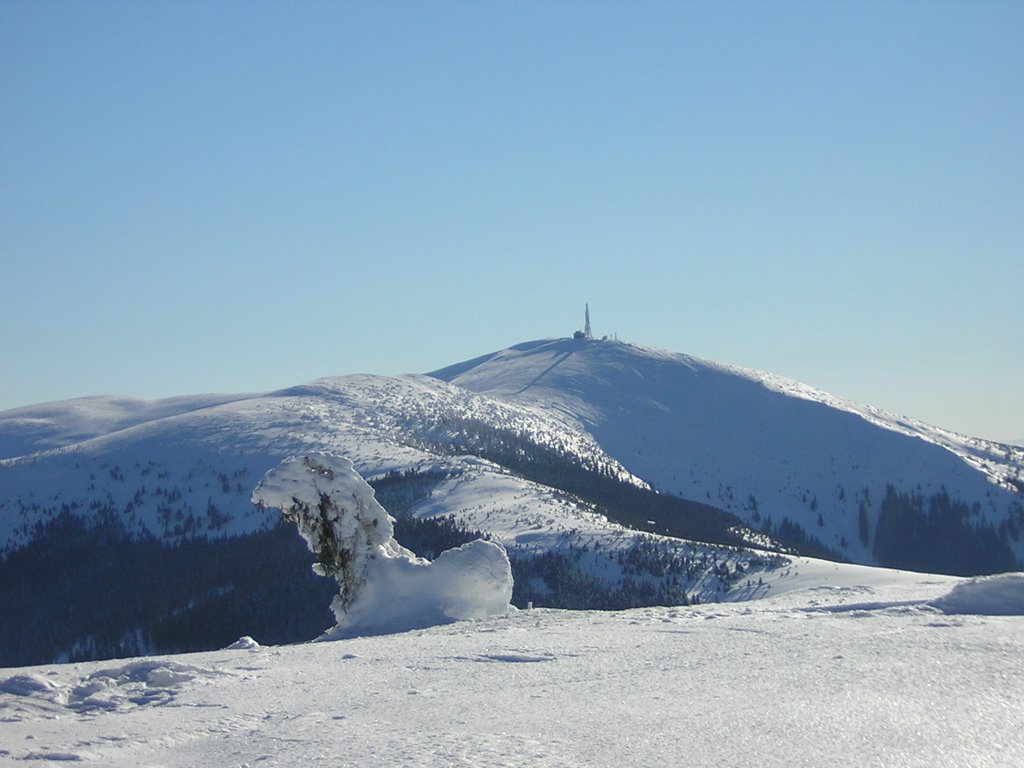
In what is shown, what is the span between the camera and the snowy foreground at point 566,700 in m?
9.94

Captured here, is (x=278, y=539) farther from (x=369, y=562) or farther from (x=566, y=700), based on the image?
(x=566, y=700)

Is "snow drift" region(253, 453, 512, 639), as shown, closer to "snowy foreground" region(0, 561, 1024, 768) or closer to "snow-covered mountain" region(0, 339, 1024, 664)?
"snowy foreground" region(0, 561, 1024, 768)

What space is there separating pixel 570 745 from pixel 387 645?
23.5 ft

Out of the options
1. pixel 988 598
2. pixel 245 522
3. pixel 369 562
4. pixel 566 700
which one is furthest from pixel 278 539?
pixel 566 700

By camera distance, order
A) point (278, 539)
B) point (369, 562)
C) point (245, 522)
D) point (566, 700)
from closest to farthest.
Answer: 1. point (566, 700)
2. point (369, 562)
3. point (278, 539)
4. point (245, 522)

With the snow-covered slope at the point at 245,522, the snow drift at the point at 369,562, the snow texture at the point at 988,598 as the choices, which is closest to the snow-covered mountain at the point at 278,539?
the snow-covered slope at the point at 245,522

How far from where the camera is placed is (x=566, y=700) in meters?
12.0

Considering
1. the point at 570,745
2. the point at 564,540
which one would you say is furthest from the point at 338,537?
the point at 564,540

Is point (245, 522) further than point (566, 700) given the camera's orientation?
Yes

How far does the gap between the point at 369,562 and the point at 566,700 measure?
14031 mm

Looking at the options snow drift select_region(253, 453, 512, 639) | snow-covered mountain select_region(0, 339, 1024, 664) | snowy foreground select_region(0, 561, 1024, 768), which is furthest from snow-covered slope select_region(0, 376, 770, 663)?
snowy foreground select_region(0, 561, 1024, 768)

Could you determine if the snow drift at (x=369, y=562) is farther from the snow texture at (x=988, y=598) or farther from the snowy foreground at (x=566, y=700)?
the snow texture at (x=988, y=598)

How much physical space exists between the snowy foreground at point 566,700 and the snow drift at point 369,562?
5.60m

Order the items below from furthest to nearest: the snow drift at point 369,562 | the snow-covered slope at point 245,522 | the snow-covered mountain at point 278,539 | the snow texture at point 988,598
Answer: the snow-covered mountain at point 278,539
the snow-covered slope at point 245,522
the snow drift at point 369,562
the snow texture at point 988,598
